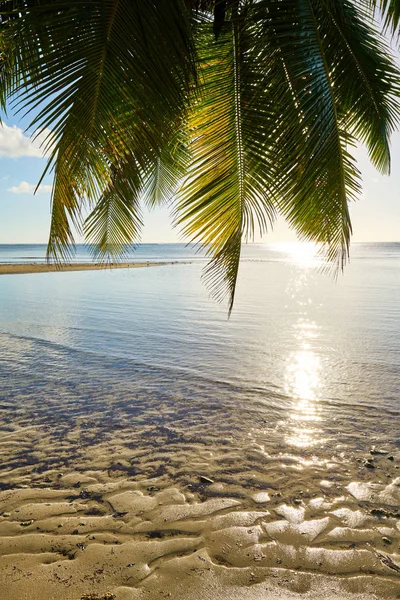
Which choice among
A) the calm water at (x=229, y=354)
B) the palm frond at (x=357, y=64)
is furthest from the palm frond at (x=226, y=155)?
the calm water at (x=229, y=354)

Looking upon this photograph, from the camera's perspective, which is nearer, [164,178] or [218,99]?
[218,99]

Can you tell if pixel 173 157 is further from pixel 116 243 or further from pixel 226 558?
pixel 226 558

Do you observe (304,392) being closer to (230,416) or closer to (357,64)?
(230,416)

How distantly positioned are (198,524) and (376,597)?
130 centimetres

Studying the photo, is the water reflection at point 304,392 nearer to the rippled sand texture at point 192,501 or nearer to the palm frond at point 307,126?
the rippled sand texture at point 192,501

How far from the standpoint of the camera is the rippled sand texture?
2.99 metres

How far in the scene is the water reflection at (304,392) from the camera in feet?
17.3

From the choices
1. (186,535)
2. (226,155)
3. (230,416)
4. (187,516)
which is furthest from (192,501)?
(226,155)

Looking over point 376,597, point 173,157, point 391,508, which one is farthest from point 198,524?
point 173,157

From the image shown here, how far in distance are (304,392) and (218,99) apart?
4.21m

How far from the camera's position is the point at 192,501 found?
3918mm

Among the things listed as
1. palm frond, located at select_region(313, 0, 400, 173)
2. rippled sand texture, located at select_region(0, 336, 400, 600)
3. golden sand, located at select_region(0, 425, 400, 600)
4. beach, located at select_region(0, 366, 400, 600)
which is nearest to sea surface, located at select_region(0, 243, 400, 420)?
rippled sand texture, located at select_region(0, 336, 400, 600)

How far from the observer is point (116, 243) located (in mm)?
5594

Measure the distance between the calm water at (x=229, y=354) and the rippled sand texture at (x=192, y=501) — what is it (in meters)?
0.21
